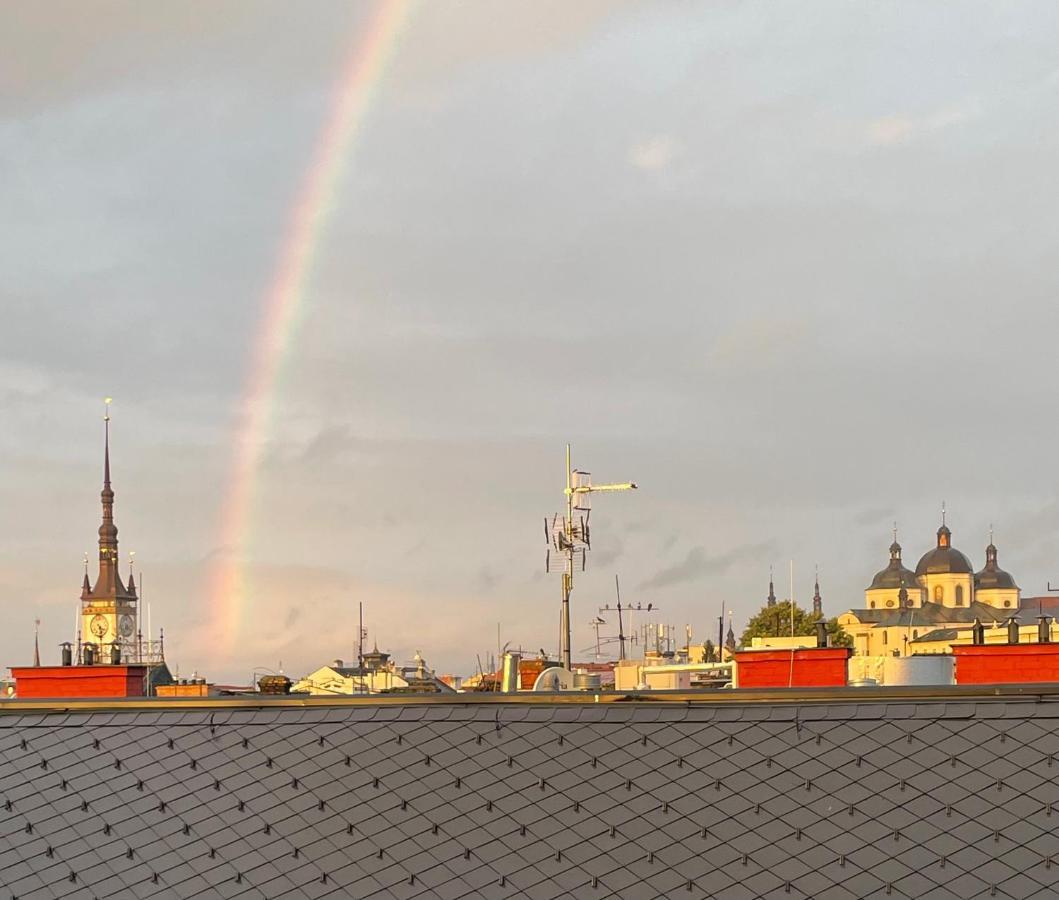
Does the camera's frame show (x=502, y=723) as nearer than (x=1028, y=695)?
No

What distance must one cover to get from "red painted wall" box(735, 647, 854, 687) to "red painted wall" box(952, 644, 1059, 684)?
198 centimetres

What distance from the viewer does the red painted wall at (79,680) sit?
31984 mm

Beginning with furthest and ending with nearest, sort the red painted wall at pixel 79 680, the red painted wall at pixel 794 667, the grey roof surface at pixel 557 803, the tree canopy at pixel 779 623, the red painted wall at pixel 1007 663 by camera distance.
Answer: the tree canopy at pixel 779 623 → the red painted wall at pixel 79 680 → the red painted wall at pixel 794 667 → the red painted wall at pixel 1007 663 → the grey roof surface at pixel 557 803

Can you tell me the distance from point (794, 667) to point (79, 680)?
1314 centimetres

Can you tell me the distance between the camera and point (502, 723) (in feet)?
71.4

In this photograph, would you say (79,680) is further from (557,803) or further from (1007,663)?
(1007,663)

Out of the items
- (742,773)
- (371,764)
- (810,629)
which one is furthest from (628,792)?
(810,629)

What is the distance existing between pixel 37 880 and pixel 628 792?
7348 mm

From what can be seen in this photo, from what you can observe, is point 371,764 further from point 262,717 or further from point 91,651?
point 91,651

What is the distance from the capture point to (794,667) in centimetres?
2959

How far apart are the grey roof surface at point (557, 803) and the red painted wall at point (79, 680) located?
8263 millimetres

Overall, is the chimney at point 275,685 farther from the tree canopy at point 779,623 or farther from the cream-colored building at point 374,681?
the tree canopy at point 779,623

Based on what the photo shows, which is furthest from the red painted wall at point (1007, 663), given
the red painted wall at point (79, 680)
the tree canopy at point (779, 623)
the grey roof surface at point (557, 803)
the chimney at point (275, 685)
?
the tree canopy at point (779, 623)

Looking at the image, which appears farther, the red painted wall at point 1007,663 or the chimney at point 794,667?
the chimney at point 794,667
